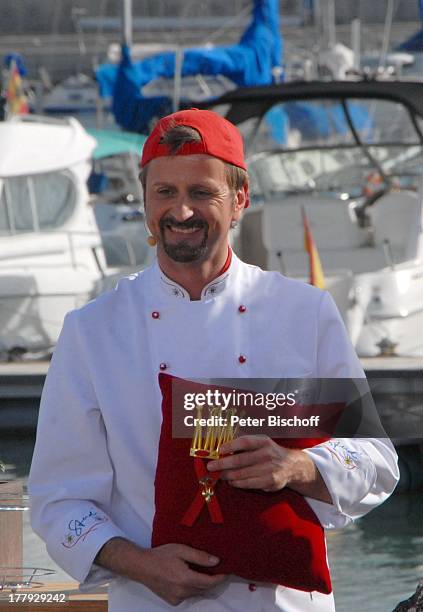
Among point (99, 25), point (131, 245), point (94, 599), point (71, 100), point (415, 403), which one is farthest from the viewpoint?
point (99, 25)

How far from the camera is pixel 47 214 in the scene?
492 inches

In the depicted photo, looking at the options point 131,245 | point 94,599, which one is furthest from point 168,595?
point 131,245

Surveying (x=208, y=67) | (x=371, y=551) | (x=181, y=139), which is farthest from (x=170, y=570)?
(x=208, y=67)

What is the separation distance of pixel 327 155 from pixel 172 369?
1004cm

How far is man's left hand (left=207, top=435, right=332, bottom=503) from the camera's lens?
1953 mm

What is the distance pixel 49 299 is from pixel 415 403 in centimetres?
419

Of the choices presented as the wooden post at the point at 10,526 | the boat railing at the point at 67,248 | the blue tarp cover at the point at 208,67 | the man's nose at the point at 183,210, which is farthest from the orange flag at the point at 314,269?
the blue tarp cover at the point at 208,67

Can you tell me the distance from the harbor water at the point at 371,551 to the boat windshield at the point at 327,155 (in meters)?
3.38

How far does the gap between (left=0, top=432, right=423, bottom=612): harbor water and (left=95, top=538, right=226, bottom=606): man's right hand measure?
3233mm

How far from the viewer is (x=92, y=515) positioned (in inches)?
80.1

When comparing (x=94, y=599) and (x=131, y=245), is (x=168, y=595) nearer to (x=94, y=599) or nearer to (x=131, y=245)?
(x=94, y=599)

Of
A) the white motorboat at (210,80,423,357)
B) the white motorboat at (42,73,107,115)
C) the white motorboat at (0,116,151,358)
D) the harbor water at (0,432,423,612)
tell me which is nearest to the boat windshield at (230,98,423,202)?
the white motorboat at (210,80,423,357)

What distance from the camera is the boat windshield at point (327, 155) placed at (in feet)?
36.1
